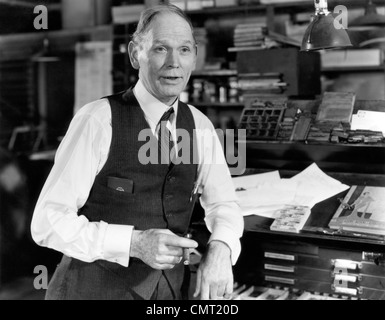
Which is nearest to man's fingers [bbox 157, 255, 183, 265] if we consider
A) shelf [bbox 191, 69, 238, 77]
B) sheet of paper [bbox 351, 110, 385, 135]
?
sheet of paper [bbox 351, 110, 385, 135]

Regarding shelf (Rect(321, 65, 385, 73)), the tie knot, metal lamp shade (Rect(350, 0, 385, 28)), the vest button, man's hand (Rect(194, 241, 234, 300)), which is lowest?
man's hand (Rect(194, 241, 234, 300))

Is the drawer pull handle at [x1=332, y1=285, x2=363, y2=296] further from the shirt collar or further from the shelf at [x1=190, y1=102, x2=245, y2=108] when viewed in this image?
the shelf at [x1=190, y1=102, x2=245, y2=108]

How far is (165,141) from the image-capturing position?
1.57 meters

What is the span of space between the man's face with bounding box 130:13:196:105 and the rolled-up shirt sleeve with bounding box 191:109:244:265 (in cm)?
23

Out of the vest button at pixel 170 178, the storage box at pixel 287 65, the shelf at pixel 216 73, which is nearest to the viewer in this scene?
the vest button at pixel 170 178

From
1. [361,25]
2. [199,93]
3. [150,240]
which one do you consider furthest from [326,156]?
[199,93]

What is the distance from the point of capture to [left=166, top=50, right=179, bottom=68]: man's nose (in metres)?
1.49

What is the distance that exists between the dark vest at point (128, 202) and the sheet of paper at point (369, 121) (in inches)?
34.3

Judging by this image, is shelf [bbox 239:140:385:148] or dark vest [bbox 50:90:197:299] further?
shelf [bbox 239:140:385:148]

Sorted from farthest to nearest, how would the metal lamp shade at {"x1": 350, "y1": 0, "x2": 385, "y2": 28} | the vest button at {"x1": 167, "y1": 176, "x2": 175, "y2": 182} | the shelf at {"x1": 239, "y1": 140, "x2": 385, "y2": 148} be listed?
1. the metal lamp shade at {"x1": 350, "y1": 0, "x2": 385, "y2": 28}
2. the shelf at {"x1": 239, "y1": 140, "x2": 385, "y2": 148}
3. the vest button at {"x1": 167, "y1": 176, "x2": 175, "y2": 182}

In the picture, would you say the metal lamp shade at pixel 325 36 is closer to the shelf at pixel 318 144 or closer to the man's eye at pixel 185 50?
the shelf at pixel 318 144

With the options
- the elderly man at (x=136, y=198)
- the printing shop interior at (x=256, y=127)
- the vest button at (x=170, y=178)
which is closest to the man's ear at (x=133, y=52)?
the elderly man at (x=136, y=198)

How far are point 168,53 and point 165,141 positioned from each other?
266 mm

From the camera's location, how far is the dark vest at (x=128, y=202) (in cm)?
149
